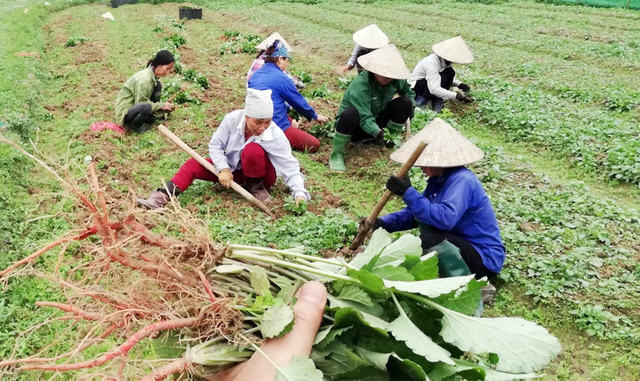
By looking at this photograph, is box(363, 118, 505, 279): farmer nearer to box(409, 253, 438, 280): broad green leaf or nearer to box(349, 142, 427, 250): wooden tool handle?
box(349, 142, 427, 250): wooden tool handle

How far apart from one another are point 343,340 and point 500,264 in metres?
1.69

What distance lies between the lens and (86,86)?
835 centimetres

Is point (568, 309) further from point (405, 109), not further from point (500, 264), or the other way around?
point (405, 109)

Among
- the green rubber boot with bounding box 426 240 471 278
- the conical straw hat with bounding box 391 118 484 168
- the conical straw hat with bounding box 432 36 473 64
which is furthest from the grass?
the conical straw hat with bounding box 391 118 484 168

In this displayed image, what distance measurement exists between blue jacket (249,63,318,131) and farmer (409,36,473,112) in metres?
2.52

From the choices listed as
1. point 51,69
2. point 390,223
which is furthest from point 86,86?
point 390,223

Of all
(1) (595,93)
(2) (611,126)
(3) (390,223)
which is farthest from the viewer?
(1) (595,93)

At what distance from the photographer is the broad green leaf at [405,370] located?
75.6 inches

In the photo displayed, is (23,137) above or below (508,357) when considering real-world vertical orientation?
below

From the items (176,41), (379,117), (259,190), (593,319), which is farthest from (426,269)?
(176,41)

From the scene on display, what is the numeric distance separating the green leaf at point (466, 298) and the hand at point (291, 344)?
1.97 ft

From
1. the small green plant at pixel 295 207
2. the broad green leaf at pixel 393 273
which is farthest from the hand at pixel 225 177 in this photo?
the broad green leaf at pixel 393 273

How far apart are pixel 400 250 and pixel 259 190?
247cm

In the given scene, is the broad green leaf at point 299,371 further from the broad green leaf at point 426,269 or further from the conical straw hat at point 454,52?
the conical straw hat at point 454,52
